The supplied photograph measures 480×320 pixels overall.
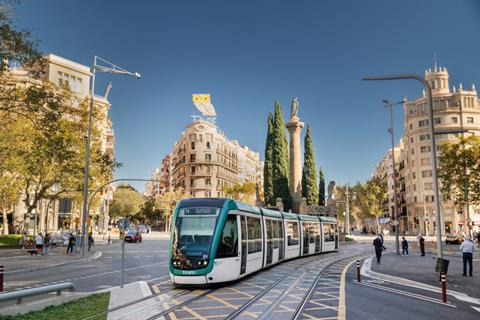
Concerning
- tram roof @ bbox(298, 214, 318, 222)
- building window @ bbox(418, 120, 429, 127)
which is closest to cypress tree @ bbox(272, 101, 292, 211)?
tram roof @ bbox(298, 214, 318, 222)

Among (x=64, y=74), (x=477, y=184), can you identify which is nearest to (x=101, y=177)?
(x=64, y=74)

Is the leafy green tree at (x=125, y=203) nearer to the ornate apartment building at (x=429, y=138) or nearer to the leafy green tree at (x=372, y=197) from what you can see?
the leafy green tree at (x=372, y=197)

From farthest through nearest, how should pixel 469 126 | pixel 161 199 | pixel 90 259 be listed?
pixel 161 199 → pixel 469 126 → pixel 90 259

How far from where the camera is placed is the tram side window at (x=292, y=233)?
2502 cm

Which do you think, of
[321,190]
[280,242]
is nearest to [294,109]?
[321,190]

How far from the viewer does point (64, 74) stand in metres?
63.9

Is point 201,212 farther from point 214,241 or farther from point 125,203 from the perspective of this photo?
point 125,203

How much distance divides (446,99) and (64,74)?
67517 millimetres

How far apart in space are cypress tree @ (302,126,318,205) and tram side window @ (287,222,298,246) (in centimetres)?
3340

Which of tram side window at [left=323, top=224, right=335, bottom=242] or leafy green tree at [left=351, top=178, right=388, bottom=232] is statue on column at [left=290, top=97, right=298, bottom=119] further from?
leafy green tree at [left=351, top=178, right=388, bottom=232]

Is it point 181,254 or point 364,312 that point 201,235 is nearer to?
point 181,254

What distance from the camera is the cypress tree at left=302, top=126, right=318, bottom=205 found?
60.3 meters

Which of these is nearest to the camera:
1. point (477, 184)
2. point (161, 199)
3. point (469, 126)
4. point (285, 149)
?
point (477, 184)

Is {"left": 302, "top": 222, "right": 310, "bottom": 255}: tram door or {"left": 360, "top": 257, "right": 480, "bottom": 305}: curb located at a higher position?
{"left": 302, "top": 222, "right": 310, "bottom": 255}: tram door
